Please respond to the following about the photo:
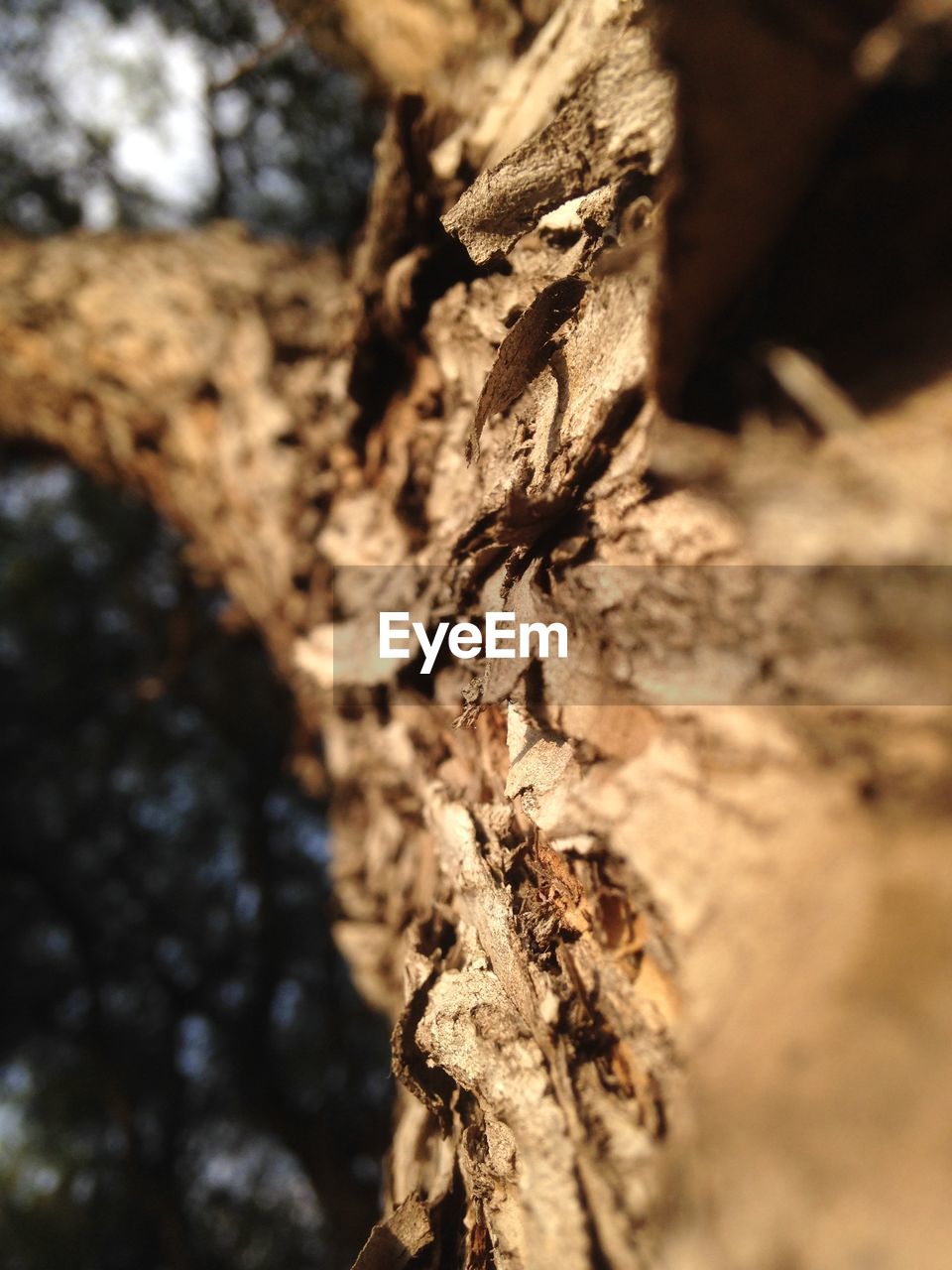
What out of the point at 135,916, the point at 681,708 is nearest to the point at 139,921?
the point at 135,916

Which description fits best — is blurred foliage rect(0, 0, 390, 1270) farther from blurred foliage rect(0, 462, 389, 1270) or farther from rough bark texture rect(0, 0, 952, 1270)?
rough bark texture rect(0, 0, 952, 1270)

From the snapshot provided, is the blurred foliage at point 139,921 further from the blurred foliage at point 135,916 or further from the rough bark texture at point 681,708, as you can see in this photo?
the rough bark texture at point 681,708

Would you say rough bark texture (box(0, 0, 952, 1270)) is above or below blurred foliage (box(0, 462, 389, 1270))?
above

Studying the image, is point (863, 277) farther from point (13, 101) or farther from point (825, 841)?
point (13, 101)

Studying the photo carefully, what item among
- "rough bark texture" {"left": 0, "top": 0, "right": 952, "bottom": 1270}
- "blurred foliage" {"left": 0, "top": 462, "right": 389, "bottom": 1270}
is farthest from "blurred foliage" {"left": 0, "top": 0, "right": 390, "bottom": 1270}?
"rough bark texture" {"left": 0, "top": 0, "right": 952, "bottom": 1270}

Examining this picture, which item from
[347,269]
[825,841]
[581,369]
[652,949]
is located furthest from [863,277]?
[347,269]

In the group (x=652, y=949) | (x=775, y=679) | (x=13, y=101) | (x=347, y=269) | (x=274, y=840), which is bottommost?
(x=274, y=840)

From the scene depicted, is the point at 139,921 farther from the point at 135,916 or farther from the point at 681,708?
the point at 681,708

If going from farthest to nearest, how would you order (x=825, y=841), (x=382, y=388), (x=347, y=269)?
(x=347, y=269), (x=382, y=388), (x=825, y=841)
